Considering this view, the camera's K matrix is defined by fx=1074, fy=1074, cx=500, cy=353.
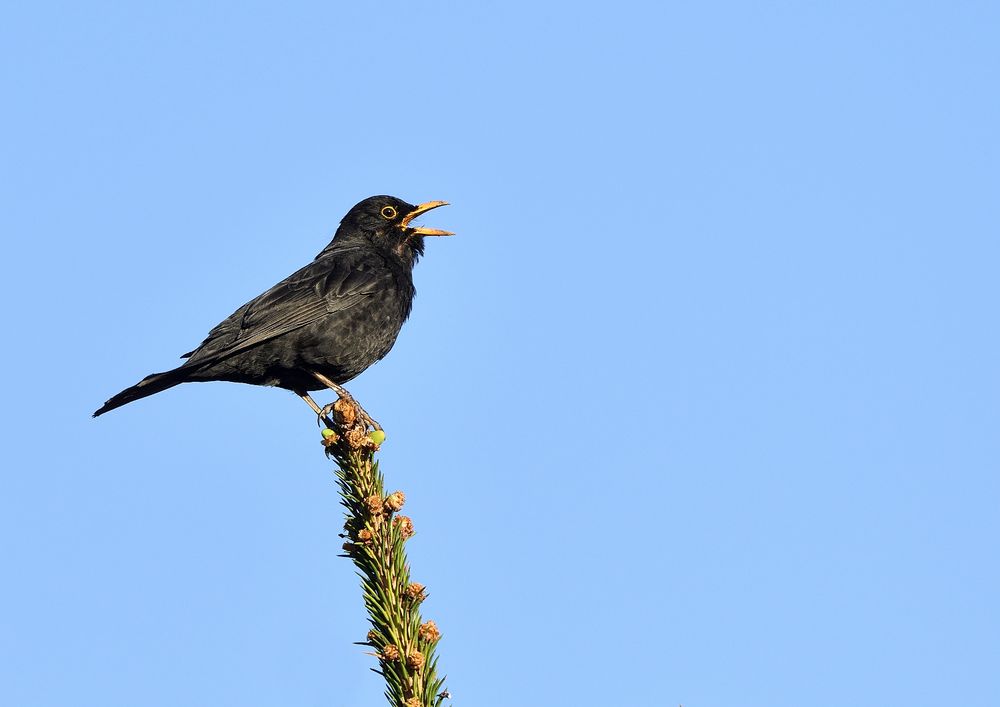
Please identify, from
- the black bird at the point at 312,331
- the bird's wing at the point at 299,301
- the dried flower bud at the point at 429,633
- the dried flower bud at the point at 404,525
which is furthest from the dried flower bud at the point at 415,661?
the bird's wing at the point at 299,301

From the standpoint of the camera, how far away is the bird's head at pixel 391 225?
34.0 ft

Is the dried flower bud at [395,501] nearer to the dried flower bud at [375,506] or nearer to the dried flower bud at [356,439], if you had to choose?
the dried flower bud at [375,506]

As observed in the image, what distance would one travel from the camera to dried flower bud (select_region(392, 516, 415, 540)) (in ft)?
13.7

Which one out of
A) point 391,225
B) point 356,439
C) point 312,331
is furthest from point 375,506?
point 391,225

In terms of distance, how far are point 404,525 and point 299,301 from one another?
520cm

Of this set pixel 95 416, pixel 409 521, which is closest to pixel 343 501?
pixel 409 521

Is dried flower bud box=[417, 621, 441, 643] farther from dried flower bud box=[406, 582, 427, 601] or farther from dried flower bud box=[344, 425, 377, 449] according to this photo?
dried flower bud box=[344, 425, 377, 449]

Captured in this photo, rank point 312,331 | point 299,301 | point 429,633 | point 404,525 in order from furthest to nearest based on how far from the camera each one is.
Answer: point 299,301
point 312,331
point 404,525
point 429,633

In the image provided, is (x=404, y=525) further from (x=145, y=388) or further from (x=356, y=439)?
(x=145, y=388)

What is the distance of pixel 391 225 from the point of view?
10.5 m

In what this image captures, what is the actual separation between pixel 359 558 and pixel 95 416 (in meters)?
4.29

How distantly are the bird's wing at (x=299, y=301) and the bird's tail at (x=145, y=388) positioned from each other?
225 millimetres

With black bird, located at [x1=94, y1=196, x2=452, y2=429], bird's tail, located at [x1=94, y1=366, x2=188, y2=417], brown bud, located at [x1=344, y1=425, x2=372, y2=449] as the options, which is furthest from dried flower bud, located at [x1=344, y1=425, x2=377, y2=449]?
bird's tail, located at [x1=94, y1=366, x2=188, y2=417]

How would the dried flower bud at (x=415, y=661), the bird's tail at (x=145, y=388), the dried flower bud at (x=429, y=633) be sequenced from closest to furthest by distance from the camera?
the dried flower bud at (x=415, y=661) → the dried flower bud at (x=429, y=633) → the bird's tail at (x=145, y=388)
